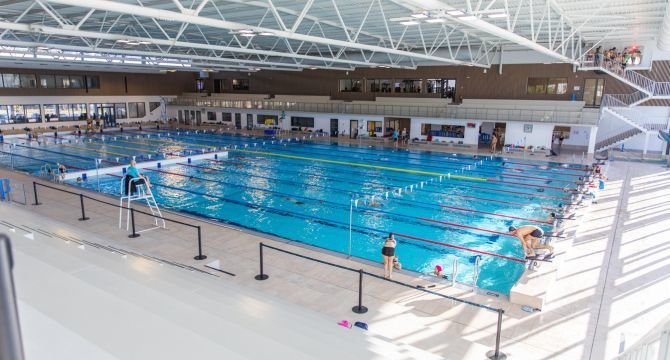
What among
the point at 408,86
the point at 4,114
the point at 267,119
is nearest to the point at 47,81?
the point at 4,114

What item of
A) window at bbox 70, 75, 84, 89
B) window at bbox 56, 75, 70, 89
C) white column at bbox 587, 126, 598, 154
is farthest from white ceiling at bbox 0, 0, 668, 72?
window at bbox 70, 75, 84, 89

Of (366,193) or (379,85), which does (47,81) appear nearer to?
(379,85)

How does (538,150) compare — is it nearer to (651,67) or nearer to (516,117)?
(516,117)

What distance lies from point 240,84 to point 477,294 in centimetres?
3935

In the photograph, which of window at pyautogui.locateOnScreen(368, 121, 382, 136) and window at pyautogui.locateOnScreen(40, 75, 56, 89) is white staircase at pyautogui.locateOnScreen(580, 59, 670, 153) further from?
window at pyautogui.locateOnScreen(40, 75, 56, 89)

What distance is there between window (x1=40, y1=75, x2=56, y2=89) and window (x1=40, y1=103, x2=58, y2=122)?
162cm

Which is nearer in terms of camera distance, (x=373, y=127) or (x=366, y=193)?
(x=366, y=193)

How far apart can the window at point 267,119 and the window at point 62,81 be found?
16724 mm

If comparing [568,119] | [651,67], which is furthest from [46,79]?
[651,67]

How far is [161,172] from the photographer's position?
19609mm

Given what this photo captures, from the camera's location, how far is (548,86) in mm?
27875

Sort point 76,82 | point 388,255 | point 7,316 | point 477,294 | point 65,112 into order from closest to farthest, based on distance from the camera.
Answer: point 7,316, point 477,294, point 388,255, point 65,112, point 76,82

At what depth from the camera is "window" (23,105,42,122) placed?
1372 inches

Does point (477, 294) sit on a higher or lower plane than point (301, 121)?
lower
